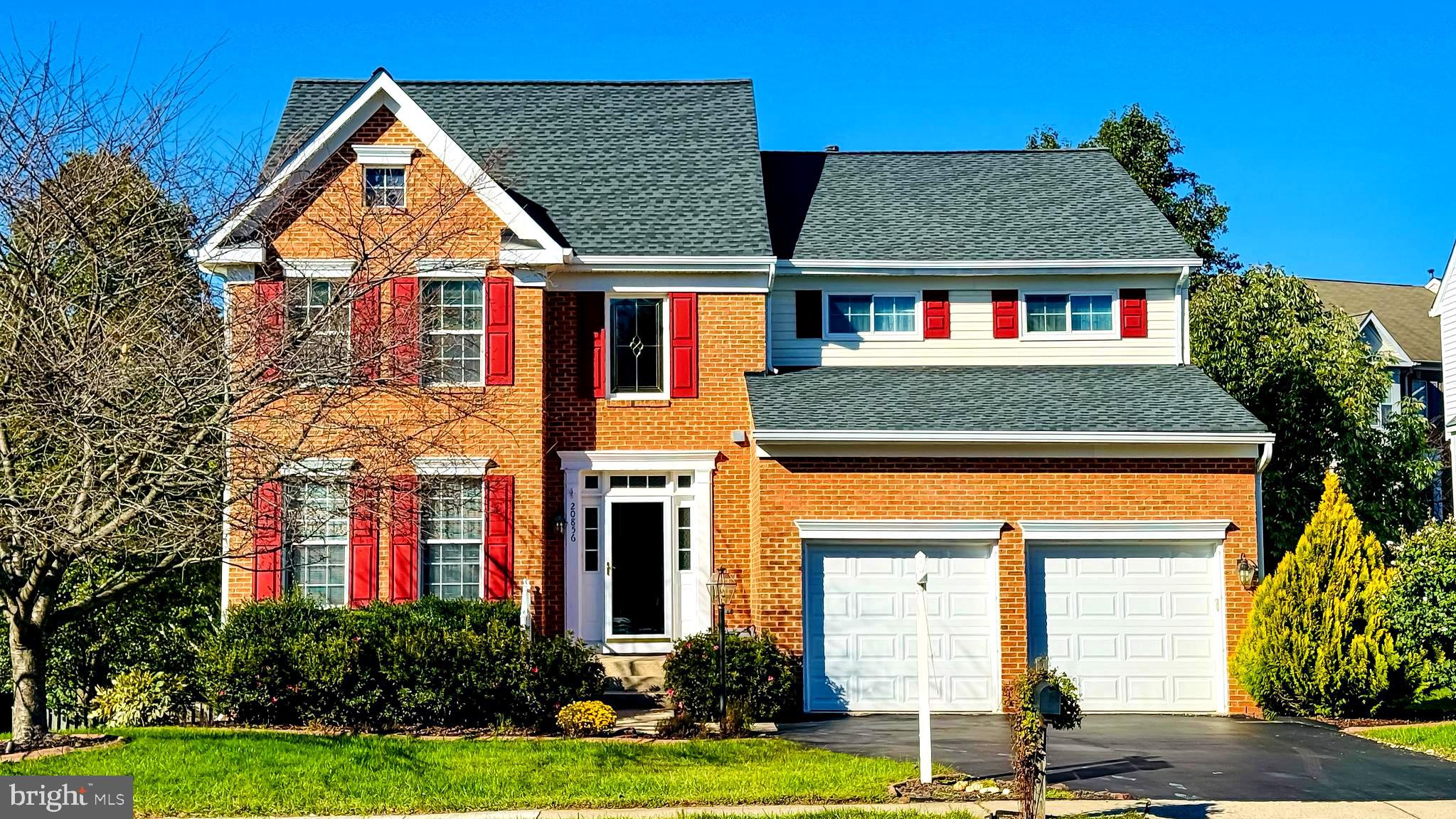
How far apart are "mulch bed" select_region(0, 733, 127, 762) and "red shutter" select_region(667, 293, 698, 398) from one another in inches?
331

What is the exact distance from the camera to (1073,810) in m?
10.7

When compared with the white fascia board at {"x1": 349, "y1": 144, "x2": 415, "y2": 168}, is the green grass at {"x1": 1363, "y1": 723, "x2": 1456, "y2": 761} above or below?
below

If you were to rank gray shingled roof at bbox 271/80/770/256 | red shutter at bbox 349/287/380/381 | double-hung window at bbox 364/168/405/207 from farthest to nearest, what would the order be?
gray shingled roof at bbox 271/80/770/256 → double-hung window at bbox 364/168/405/207 → red shutter at bbox 349/287/380/381

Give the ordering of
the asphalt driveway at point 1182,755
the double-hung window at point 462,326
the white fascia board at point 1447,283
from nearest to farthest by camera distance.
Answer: the asphalt driveway at point 1182,755, the double-hung window at point 462,326, the white fascia board at point 1447,283

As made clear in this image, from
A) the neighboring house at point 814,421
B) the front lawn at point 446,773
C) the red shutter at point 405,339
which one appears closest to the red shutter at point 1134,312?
the neighboring house at point 814,421

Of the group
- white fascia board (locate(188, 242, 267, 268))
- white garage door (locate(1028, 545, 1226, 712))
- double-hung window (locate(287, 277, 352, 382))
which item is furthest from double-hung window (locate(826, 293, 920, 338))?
double-hung window (locate(287, 277, 352, 382))

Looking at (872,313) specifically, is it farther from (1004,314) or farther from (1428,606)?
(1428,606)

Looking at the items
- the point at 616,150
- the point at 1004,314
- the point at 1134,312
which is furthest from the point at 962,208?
the point at 616,150

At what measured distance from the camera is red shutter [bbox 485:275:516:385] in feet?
59.1

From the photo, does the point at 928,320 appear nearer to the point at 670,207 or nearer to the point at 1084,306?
the point at 1084,306

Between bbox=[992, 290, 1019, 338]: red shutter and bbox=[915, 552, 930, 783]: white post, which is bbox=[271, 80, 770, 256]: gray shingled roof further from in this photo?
bbox=[915, 552, 930, 783]: white post

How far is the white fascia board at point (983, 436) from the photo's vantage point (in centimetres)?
1695

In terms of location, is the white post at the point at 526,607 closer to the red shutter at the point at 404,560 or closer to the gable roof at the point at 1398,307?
the red shutter at the point at 404,560

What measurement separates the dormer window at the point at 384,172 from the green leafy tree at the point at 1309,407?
1468 cm
